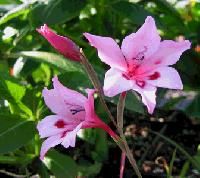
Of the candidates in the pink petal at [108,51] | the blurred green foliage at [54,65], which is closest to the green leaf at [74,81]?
the blurred green foliage at [54,65]

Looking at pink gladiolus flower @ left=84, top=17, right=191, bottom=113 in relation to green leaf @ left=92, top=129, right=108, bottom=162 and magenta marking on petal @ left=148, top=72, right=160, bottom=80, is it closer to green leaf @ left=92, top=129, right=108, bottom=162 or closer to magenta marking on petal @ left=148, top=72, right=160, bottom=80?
magenta marking on petal @ left=148, top=72, right=160, bottom=80

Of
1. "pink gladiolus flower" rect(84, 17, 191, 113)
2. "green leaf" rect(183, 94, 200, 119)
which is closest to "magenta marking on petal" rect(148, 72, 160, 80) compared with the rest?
"pink gladiolus flower" rect(84, 17, 191, 113)

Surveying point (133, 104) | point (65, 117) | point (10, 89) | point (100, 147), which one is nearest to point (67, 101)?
point (65, 117)

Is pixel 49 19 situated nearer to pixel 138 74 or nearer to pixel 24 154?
pixel 24 154

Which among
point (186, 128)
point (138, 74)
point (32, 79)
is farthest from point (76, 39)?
point (138, 74)

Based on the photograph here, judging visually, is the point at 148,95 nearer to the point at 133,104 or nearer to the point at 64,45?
the point at 64,45

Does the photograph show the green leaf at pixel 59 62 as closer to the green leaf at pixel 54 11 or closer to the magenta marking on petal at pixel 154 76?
the green leaf at pixel 54 11
